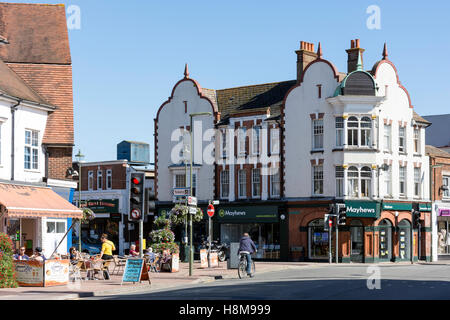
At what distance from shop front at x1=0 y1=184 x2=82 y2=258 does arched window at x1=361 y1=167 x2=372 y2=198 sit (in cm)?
2108

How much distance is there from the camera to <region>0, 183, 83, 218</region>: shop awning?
2691 cm

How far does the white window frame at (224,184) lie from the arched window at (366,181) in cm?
996

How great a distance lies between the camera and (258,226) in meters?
51.8

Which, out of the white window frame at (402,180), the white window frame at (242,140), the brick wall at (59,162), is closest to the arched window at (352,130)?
the white window frame at (402,180)

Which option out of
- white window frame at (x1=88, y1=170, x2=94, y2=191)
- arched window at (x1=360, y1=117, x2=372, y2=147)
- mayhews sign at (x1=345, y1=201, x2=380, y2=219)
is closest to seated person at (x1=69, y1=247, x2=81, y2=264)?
mayhews sign at (x1=345, y1=201, x2=380, y2=219)

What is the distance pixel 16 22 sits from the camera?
35594 mm

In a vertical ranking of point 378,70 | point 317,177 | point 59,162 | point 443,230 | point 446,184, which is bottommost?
point 443,230

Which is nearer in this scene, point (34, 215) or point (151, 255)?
point (34, 215)

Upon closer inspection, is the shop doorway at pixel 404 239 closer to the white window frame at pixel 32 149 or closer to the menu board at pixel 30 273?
the white window frame at pixel 32 149

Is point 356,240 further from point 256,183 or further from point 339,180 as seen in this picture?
point 256,183

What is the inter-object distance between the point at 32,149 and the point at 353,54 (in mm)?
24834

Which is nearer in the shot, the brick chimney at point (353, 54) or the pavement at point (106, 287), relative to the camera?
the pavement at point (106, 287)

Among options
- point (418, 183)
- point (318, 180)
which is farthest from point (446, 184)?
point (318, 180)

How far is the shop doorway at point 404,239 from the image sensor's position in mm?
50000
